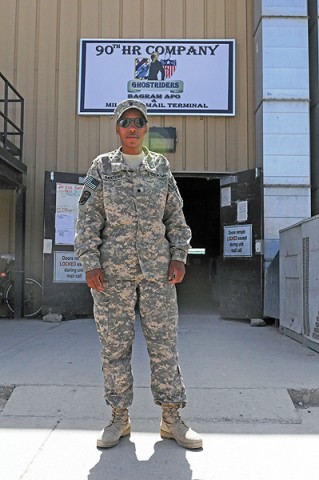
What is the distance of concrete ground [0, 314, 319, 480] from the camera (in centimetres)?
241

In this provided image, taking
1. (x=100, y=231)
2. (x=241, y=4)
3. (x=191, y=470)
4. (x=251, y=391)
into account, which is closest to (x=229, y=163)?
(x=241, y=4)

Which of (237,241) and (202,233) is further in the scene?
(202,233)

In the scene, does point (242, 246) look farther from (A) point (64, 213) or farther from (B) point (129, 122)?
(B) point (129, 122)

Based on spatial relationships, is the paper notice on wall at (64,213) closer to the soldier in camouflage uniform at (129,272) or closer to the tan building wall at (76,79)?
the tan building wall at (76,79)

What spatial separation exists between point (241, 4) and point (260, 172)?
9.86 ft

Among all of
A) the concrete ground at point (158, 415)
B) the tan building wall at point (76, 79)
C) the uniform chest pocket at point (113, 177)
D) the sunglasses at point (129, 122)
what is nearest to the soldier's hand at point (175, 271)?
the uniform chest pocket at point (113, 177)

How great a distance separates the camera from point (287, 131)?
6.95 metres

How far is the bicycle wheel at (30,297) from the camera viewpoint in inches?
289

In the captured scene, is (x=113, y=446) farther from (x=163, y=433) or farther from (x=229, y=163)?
(x=229, y=163)

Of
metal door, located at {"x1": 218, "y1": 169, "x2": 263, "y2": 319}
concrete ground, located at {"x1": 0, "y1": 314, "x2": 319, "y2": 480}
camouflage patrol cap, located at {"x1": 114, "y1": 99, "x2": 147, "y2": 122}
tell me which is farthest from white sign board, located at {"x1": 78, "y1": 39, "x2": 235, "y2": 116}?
camouflage patrol cap, located at {"x1": 114, "y1": 99, "x2": 147, "y2": 122}

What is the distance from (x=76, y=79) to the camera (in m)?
7.62

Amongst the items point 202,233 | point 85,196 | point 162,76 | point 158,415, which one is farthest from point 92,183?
point 202,233

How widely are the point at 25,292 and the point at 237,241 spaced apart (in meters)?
3.44

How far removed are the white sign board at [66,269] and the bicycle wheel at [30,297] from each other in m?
0.44
